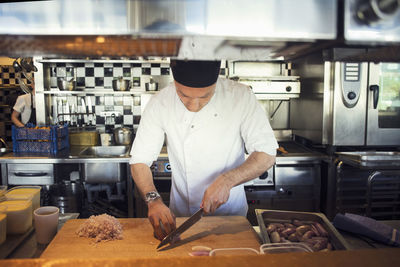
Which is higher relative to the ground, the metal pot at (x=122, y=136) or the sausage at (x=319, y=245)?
the metal pot at (x=122, y=136)

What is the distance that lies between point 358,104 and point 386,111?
34 centimetres

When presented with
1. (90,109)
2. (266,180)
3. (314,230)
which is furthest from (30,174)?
(314,230)

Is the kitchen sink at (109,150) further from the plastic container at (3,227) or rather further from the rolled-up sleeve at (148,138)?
the plastic container at (3,227)

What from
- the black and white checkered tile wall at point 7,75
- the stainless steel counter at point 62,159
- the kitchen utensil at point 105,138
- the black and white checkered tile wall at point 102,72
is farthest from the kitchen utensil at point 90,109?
the black and white checkered tile wall at point 7,75

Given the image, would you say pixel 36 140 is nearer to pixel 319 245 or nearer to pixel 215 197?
pixel 215 197

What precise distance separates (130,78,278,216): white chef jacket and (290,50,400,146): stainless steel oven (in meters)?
1.62

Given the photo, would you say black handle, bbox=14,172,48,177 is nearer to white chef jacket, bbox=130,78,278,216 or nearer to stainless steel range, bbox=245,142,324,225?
white chef jacket, bbox=130,78,278,216

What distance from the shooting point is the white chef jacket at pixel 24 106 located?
4984mm

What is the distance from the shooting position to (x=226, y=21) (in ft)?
2.24

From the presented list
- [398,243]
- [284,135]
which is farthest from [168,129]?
[284,135]

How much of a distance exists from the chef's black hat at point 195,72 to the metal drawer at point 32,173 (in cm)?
243

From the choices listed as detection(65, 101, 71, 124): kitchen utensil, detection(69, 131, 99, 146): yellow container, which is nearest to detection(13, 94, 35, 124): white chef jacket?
detection(65, 101, 71, 124): kitchen utensil

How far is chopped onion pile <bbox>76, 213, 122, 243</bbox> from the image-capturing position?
1578 mm

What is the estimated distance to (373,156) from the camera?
3.21 metres
